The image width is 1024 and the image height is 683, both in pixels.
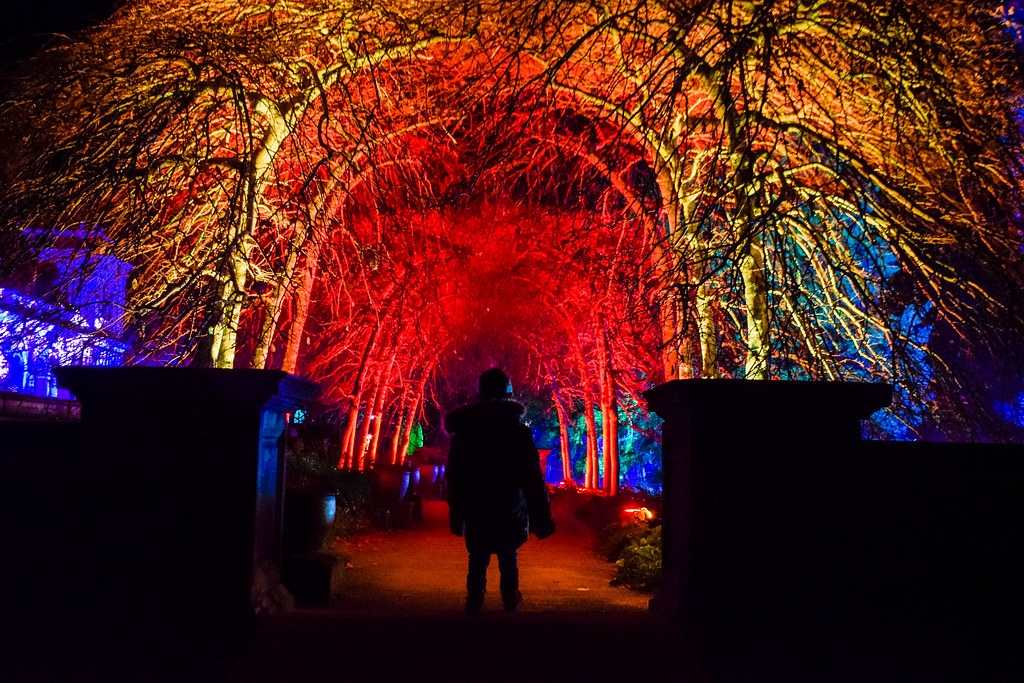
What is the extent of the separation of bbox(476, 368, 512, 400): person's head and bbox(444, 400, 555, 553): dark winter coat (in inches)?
2.7

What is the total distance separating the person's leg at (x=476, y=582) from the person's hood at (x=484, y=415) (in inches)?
33.6

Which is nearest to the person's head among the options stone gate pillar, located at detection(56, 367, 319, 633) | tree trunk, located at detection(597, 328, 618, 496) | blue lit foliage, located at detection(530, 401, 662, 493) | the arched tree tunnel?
stone gate pillar, located at detection(56, 367, 319, 633)

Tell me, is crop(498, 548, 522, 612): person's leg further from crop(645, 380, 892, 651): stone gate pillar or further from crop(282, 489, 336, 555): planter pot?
crop(282, 489, 336, 555): planter pot

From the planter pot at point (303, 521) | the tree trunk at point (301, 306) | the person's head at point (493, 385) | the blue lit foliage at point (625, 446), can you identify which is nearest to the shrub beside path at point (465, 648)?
the person's head at point (493, 385)

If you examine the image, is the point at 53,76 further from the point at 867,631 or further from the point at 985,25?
the point at 985,25

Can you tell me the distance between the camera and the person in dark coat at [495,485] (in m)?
4.93

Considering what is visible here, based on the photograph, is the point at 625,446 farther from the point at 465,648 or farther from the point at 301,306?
the point at 465,648

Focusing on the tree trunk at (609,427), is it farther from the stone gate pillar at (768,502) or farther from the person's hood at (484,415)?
the stone gate pillar at (768,502)

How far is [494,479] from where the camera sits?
4.92 meters

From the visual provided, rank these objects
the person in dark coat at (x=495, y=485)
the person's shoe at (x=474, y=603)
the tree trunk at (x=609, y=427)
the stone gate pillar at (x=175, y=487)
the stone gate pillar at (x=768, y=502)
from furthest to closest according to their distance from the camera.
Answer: the tree trunk at (x=609, y=427)
the person in dark coat at (x=495, y=485)
the person's shoe at (x=474, y=603)
the stone gate pillar at (x=175, y=487)
the stone gate pillar at (x=768, y=502)

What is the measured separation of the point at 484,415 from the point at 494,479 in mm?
426

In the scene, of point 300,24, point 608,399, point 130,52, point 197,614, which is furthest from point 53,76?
point 608,399

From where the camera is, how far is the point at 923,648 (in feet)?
12.7

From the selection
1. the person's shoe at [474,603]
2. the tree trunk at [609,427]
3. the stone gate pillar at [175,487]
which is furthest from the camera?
the tree trunk at [609,427]
